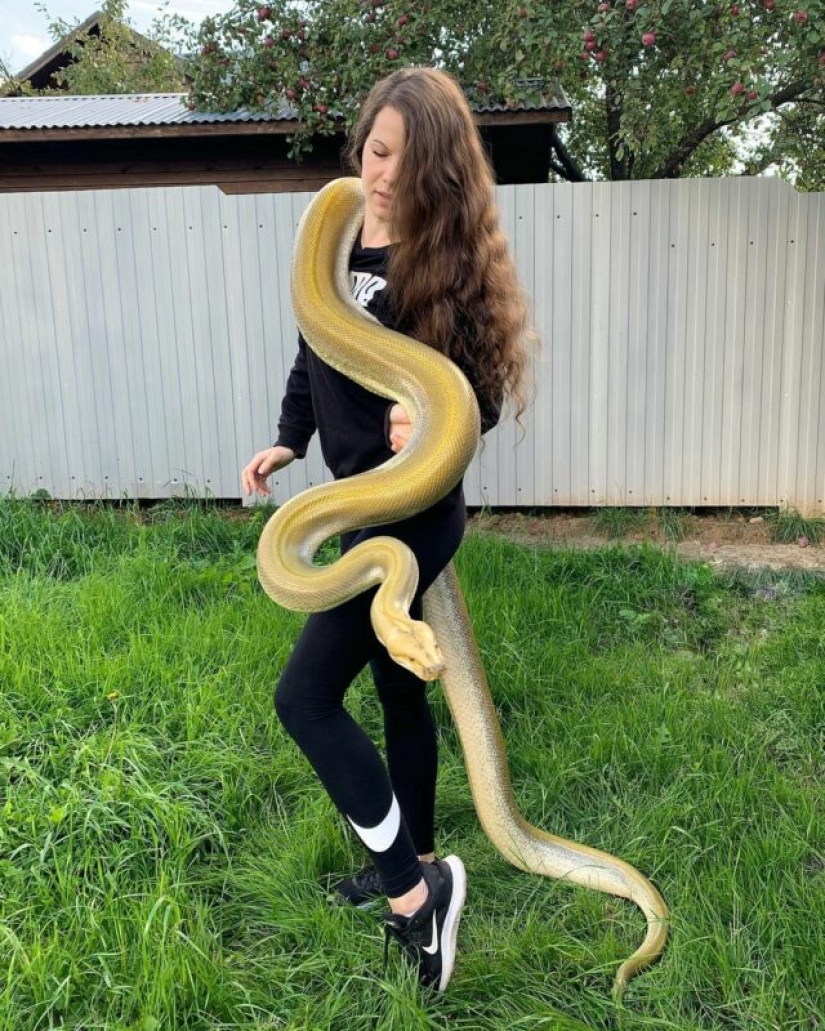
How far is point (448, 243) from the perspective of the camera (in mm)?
2162

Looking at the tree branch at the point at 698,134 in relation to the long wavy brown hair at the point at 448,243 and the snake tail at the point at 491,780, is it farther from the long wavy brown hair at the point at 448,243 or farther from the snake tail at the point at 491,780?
the snake tail at the point at 491,780

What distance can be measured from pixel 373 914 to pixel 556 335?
4551 mm

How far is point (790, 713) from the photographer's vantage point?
3422 millimetres

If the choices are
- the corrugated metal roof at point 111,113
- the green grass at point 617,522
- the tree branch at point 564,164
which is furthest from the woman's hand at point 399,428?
the tree branch at point 564,164

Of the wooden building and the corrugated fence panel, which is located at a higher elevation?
the wooden building

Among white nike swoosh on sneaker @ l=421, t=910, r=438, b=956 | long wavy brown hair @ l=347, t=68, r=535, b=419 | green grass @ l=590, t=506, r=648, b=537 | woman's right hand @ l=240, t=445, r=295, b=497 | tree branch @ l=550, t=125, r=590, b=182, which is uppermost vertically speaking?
tree branch @ l=550, t=125, r=590, b=182

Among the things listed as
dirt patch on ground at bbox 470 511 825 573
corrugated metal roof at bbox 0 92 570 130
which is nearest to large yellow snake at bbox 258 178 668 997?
dirt patch on ground at bbox 470 511 825 573

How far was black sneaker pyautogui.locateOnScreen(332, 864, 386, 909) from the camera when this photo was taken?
244 centimetres

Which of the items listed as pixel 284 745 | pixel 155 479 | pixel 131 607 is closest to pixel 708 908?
pixel 284 745

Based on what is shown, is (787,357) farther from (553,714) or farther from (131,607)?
(131,607)

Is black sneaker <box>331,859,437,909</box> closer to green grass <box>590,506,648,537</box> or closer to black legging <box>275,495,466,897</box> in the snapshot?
black legging <box>275,495,466,897</box>

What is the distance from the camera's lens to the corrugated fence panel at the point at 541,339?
232 inches

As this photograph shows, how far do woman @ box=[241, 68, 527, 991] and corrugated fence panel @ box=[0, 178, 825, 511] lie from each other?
138 inches

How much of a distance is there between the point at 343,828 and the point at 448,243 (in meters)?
1.82
